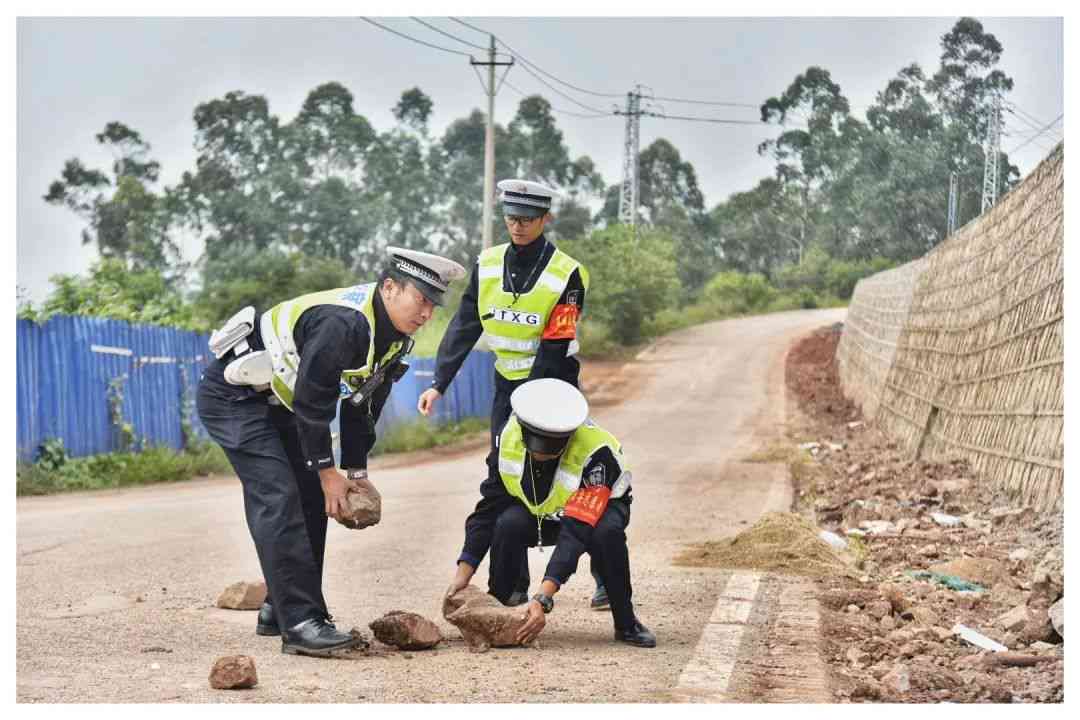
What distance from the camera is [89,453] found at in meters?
15.6

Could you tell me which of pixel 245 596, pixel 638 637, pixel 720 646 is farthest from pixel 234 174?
pixel 720 646

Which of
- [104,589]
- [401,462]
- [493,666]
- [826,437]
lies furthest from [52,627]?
[826,437]

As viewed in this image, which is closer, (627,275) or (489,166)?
(489,166)

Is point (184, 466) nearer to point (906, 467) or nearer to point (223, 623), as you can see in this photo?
point (906, 467)

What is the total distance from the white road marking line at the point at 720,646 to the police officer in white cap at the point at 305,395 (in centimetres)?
129

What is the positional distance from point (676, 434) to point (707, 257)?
8.18 feet

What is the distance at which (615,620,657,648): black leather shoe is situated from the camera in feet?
19.0

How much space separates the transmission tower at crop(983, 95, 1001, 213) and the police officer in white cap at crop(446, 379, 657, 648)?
6.37m

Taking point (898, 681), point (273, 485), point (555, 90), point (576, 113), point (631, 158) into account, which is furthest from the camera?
point (631, 158)

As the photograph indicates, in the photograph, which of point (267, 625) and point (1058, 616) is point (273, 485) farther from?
point (1058, 616)

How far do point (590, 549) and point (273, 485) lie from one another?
123 centimetres

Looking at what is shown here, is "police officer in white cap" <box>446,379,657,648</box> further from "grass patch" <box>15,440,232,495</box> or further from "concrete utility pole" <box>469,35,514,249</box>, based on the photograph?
"concrete utility pole" <box>469,35,514,249</box>

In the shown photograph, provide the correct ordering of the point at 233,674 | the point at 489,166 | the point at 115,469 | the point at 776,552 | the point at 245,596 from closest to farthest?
the point at 233,674 → the point at 245,596 → the point at 776,552 → the point at 115,469 → the point at 489,166

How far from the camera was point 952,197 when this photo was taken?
41.0ft
